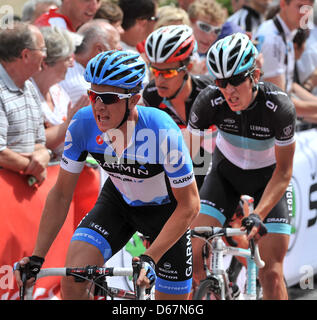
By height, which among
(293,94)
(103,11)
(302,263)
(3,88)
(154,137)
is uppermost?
(154,137)

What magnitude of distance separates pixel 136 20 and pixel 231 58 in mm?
2939

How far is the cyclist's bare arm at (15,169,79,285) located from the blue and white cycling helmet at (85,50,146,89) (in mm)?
682

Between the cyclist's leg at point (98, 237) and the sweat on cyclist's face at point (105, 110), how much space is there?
76 cm

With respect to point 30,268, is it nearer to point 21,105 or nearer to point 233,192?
point 21,105

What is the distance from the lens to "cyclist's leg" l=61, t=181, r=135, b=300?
4309 mm

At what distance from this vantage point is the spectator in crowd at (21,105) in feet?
17.5

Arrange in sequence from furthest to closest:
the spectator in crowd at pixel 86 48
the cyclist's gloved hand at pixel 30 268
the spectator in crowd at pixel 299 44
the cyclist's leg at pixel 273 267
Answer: the spectator in crowd at pixel 299 44
the spectator in crowd at pixel 86 48
the cyclist's leg at pixel 273 267
the cyclist's gloved hand at pixel 30 268

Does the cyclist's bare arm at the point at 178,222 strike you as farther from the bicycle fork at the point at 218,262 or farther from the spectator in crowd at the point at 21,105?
the spectator in crowd at the point at 21,105

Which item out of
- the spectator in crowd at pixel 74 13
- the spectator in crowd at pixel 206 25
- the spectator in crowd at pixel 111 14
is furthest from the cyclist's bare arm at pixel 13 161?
the spectator in crowd at pixel 206 25

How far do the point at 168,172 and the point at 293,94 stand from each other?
460 centimetres
